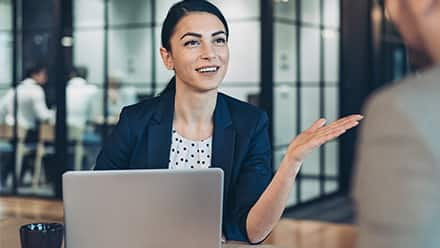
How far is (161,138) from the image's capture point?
1912mm

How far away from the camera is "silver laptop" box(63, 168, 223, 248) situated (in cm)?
137

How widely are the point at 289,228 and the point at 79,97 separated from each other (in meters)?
2.42

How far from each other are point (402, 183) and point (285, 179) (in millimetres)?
1029

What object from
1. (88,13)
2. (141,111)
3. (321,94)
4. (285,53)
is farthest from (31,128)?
(141,111)

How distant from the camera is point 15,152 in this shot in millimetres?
6953

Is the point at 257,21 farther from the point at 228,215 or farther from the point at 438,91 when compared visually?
the point at 438,91

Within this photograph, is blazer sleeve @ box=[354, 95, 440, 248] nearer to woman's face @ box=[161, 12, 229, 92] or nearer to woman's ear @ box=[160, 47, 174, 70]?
woman's face @ box=[161, 12, 229, 92]

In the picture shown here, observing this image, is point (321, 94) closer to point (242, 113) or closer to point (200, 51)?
point (242, 113)

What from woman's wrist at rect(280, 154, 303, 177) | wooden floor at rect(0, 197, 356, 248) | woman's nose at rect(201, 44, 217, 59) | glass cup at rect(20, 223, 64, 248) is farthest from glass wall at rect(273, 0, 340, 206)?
glass cup at rect(20, 223, 64, 248)

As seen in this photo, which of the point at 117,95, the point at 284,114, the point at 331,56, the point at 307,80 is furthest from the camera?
the point at 331,56

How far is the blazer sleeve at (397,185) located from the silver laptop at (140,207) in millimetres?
814

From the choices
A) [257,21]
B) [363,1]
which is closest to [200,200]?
[257,21]

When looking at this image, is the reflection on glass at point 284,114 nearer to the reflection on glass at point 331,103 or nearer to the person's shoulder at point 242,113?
the reflection on glass at point 331,103

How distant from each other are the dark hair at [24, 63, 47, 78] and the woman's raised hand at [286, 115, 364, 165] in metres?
5.58
